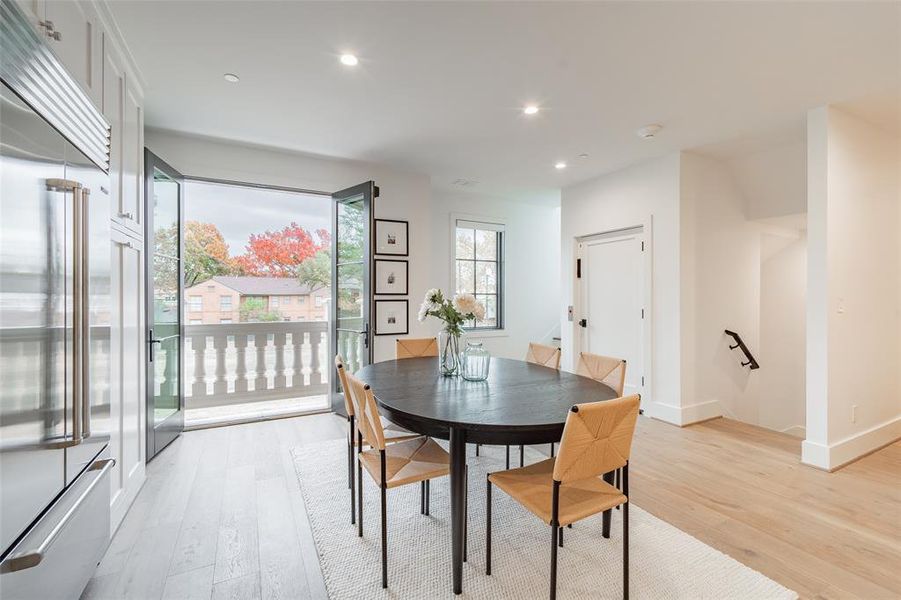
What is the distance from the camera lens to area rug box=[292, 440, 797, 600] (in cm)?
166

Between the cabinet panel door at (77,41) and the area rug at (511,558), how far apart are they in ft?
7.59

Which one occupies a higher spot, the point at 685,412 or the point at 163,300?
the point at 163,300

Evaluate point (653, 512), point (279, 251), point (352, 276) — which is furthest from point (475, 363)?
point (279, 251)

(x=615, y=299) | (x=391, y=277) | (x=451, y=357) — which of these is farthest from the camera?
(x=615, y=299)

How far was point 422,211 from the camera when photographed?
454 cm

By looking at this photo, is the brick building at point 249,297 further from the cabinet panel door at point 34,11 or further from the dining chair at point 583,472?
the dining chair at point 583,472

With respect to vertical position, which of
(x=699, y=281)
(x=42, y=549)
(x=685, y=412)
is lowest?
(x=685, y=412)

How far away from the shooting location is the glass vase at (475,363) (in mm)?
2279

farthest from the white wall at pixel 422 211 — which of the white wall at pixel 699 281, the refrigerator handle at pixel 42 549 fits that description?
the refrigerator handle at pixel 42 549

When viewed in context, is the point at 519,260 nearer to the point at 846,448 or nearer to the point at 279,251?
the point at 279,251

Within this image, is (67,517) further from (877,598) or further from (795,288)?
(795,288)

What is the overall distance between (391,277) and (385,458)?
8.85 feet

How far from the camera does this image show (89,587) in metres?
1.69

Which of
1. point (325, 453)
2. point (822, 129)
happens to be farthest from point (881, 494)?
point (325, 453)
